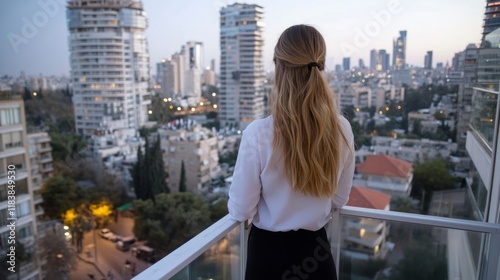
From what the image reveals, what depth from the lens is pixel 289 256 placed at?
1006 mm

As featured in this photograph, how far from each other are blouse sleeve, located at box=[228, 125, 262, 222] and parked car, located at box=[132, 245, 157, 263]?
41.7ft

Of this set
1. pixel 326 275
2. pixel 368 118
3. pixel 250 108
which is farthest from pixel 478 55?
pixel 250 108

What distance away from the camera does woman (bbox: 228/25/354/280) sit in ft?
2.90

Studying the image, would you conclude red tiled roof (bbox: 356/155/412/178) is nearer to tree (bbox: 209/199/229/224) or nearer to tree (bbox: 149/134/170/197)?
tree (bbox: 209/199/229/224)

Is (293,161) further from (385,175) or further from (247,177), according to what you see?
(385,175)

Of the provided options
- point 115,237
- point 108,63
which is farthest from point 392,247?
point 108,63

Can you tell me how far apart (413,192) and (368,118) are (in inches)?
71.0

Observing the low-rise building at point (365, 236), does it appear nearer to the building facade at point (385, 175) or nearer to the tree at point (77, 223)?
the building facade at point (385, 175)

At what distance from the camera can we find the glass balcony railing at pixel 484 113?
170cm

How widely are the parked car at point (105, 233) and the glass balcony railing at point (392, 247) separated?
14.7 meters

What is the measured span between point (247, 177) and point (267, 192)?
79 millimetres

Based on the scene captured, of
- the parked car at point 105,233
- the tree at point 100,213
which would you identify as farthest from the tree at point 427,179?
the tree at point 100,213

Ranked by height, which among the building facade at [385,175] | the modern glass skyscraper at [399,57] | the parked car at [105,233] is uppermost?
the modern glass skyscraper at [399,57]

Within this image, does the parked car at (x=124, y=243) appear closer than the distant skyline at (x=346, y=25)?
No
